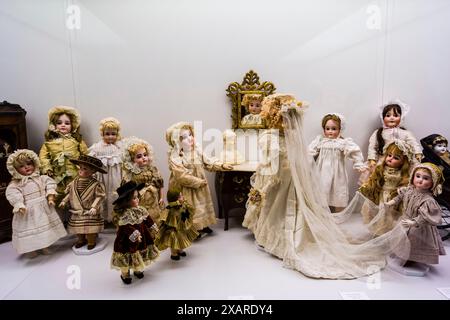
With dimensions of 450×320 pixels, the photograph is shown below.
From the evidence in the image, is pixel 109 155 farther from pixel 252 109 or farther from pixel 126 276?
pixel 252 109

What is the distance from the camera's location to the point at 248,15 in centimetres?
308

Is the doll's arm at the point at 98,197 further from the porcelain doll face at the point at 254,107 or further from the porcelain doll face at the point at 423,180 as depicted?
the porcelain doll face at the point at 423,180

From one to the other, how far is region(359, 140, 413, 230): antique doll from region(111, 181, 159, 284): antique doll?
174 cm

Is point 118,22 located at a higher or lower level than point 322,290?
higher

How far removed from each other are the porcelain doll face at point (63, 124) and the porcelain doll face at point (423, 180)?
297cm

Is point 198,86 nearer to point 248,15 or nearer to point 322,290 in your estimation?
point 248,15

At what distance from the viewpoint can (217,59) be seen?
3.17 meters

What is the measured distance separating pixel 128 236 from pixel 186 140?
3.29 feet

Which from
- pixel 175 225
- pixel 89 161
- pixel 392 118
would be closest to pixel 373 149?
Result: pixel 392 118

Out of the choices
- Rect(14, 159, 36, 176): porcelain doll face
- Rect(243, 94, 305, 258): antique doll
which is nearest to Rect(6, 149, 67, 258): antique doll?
Rect(14, 159, 36, 176): porcelain doll face

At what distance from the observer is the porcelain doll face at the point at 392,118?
119 inches
